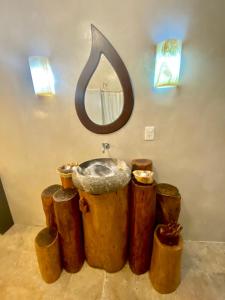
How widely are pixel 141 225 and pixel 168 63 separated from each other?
1.14 metres

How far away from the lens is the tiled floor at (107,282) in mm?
1161

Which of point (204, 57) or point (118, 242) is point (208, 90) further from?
point (118, 242)

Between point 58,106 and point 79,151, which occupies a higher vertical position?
point 58,106

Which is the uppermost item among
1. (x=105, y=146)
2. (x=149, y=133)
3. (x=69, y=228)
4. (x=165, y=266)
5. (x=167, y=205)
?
(x=149, y=133)

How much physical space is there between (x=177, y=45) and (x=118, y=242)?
4.76 ft

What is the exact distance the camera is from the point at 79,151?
147cm

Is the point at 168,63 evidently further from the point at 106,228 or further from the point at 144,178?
the point at 106,228

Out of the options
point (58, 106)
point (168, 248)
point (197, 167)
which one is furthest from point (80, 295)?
point (58, 106)

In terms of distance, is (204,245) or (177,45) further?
(204,245)

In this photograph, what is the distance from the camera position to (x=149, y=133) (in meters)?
1.33

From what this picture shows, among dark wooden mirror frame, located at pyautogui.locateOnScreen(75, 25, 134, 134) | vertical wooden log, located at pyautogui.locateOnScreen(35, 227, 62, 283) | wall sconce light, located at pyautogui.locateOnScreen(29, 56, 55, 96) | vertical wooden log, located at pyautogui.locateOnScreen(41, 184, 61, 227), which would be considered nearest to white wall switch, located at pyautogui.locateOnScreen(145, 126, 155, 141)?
dark wooden mirror frame, located at pyautogui.locateOnScreen(75, 25, 134, 134)

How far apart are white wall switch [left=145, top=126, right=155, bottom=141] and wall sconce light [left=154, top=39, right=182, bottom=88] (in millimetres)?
331

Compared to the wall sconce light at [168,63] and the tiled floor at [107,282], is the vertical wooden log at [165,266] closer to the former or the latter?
the tiled floor at [107,282]

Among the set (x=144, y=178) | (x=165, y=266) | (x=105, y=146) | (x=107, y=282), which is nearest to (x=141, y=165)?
(x=144, y=178)
